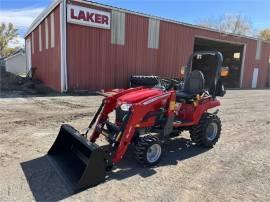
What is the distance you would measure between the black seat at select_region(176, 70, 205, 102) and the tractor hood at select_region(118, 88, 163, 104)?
1.88 ft

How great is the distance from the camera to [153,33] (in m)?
14.8

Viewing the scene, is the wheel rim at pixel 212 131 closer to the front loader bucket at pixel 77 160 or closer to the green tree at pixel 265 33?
the front loader bucket at pixel 77 160

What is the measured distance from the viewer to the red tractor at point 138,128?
11.0 feet

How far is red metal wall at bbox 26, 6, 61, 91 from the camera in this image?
12293mm

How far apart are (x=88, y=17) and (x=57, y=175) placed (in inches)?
388

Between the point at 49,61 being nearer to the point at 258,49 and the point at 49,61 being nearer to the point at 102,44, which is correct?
the point at 102,44

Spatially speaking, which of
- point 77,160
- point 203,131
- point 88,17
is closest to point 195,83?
point 203,131

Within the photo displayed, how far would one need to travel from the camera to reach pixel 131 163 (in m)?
3.97

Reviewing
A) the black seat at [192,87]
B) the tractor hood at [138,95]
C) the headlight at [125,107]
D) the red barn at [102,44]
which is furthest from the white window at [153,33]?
the headlight at [125,107]

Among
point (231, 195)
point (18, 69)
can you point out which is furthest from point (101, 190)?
point (18, 69)

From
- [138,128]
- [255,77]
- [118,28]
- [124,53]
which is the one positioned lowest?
[138,128]

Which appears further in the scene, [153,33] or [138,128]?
[153,33]

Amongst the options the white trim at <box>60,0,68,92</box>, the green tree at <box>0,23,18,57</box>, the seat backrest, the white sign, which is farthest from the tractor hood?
the green tree at <box>0,23,18,57</box>

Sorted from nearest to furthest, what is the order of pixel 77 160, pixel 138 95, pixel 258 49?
pixel 77 160 → pixel 138 95 → pixel 258 49
